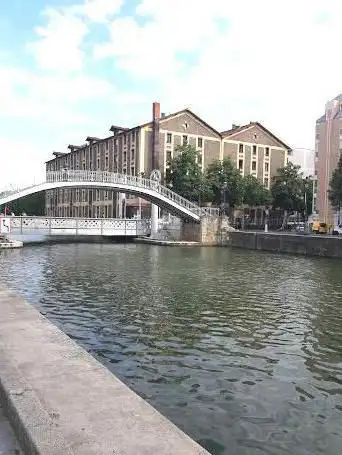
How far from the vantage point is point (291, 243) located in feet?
129

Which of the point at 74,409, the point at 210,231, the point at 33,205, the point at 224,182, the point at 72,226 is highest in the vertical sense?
the point at 224,182

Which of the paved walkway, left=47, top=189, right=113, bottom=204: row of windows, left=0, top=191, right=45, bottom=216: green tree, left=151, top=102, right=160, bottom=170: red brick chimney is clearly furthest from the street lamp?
left=0, top=191, right=45, bottom=216: green tree

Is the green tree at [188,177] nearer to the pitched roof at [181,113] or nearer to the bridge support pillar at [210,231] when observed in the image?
the bridge support pillar at [210,231]

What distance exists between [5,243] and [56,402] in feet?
113

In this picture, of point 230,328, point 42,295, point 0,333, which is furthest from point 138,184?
point 0,333

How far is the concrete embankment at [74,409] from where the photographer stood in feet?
12.5

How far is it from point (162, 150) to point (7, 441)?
64.0 metres

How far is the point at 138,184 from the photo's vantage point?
153 feet

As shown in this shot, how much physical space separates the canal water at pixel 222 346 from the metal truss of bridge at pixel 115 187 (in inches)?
854

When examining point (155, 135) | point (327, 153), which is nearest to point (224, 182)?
point (155, 135)

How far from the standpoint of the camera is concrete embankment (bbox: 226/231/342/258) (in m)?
35.4

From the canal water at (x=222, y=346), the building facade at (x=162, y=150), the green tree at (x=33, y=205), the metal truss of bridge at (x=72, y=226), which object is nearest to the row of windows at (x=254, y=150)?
the building facade at (x=162, y=150)

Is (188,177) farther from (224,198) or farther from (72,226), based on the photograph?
(72,226)

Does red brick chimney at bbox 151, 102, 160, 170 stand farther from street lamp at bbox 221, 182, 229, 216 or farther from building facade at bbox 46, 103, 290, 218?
street lamp at bbox 221, 182, 229, 216
